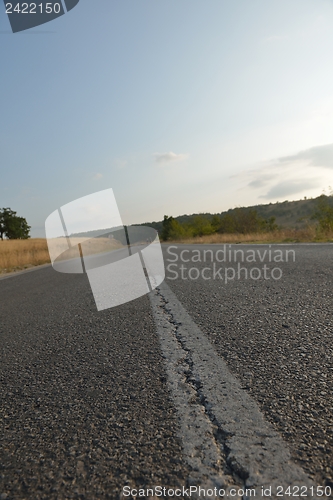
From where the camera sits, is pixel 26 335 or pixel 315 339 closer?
pixel 315 339

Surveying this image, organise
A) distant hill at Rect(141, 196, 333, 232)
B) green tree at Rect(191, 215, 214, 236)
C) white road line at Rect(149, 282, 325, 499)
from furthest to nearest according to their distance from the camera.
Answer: distant hill at Rect(141, 196, 333, 232) → green tree at Rect(191, 215, 214, 236) → white road line at Rect(149, 282, 325, 499)

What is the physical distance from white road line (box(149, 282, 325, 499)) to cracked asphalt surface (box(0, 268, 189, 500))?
0.06m

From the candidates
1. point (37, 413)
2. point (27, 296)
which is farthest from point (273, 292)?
point (27, 296)

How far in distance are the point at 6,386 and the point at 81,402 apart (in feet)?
1.96

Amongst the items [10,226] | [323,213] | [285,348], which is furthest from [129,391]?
[10,226]

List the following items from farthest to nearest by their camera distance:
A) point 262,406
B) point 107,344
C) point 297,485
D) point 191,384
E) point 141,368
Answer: point 107,344 < point 141,368 < point 191,384 < point 262,406 < point 297,485

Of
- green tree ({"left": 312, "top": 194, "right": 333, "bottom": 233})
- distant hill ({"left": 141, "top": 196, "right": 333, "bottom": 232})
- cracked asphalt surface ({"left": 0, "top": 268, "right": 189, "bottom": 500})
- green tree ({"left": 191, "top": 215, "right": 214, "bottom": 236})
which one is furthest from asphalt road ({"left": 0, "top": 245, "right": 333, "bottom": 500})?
distant hill ({"left": 141, "top": 196, "right": 333, "bottom": 232})

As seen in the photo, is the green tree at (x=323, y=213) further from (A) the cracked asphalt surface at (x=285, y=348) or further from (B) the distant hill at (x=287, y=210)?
(B) the distant hill at (x=287, y=210)

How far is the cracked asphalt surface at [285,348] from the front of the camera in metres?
1.10

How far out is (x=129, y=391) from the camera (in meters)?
1.54

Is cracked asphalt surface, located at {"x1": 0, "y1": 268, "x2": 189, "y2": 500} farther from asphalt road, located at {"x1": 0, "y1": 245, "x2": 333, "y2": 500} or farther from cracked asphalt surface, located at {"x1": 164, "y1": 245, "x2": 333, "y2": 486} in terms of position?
cracked asphalt surface, located at {"x1": 164, "y1": 245, "x2": 333, "y2": 486}

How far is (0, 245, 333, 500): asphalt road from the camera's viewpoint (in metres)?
1.01

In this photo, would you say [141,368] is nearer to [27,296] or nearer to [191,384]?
[191,384]

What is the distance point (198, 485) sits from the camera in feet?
3.01
